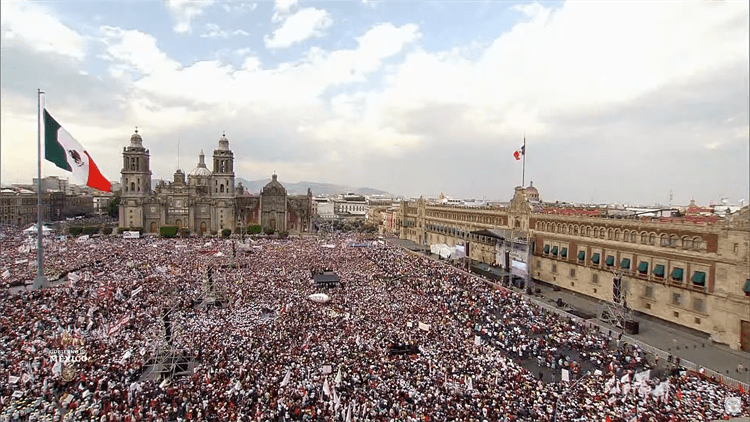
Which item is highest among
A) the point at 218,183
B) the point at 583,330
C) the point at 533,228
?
the point at 218,183

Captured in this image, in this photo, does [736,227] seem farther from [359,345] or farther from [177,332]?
[177,332]

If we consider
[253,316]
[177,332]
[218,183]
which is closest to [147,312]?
[177,332]

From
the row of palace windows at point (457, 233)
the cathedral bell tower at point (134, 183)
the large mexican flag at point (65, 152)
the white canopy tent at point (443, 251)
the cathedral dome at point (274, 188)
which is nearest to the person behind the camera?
the large mexican flag at point (65, 152)

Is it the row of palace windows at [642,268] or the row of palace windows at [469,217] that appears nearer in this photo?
the row of palace windows at [642,268]

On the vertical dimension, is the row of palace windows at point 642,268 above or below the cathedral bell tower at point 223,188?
below

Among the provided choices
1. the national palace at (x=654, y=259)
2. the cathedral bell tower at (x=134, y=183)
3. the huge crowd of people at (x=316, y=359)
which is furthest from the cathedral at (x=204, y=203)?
the national palace at (x=654, y=259)

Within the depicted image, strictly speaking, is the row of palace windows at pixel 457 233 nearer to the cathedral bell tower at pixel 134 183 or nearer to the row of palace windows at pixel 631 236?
the row of palace windows at pixel 631 236
